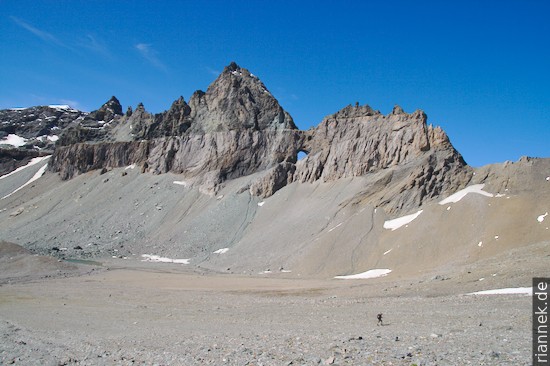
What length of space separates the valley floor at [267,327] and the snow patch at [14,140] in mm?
161005

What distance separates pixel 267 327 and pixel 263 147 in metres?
79.9

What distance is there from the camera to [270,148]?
97.8 metres

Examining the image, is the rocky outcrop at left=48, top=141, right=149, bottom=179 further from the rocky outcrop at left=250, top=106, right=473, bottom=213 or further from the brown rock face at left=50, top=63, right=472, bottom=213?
the rocky outcrop at left=250, top=106, right=473, bottom=213

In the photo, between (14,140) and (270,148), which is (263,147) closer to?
(270,148)

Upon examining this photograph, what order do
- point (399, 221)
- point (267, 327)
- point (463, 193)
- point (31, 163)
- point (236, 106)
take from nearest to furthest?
1. point (267, 327)
2. point (463, 193)
3. point (399, 221)
4. point (236, 106)
5. point (31, 163)

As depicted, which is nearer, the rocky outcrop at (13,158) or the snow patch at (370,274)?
the snow patch at (370,274)

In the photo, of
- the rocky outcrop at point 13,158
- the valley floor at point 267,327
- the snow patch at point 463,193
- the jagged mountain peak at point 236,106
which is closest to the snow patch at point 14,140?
the rocky outcrop at point 13,158

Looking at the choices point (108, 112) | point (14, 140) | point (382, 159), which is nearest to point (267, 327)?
point (382, 159)

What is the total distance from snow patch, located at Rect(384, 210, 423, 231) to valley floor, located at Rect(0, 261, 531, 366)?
20.2 meters

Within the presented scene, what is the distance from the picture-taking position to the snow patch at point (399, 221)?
54.0 m

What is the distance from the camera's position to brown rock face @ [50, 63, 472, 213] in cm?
6394

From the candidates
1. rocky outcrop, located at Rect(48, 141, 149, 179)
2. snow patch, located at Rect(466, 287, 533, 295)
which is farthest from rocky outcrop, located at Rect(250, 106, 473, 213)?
rocky outcrop, located at Rect(48, 141, 149, 179)

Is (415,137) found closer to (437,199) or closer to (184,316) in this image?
(437,199)

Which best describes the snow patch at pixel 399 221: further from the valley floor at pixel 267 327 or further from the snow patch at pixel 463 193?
the valley floor at pixel 267 327
